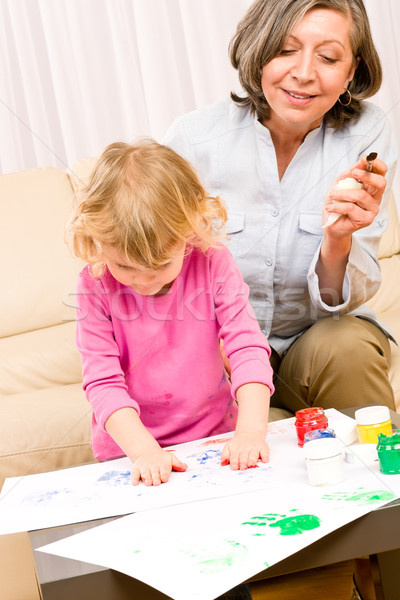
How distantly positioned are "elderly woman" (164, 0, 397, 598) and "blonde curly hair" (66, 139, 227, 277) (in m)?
0.29

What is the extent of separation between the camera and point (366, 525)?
2.30 ft

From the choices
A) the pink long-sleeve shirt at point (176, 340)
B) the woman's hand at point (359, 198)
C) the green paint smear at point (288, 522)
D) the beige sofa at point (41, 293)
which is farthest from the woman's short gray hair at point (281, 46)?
the green paint smear at point (288, 522)

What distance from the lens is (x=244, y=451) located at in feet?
3.11

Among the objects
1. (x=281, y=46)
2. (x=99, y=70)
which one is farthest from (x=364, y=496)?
(x=99, y=70)

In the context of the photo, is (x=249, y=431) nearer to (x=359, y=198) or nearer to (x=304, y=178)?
(x=359, y=198)

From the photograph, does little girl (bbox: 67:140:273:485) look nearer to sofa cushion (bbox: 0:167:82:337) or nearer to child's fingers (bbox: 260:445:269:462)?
child's fingers (bbox: 260:445:269:462)

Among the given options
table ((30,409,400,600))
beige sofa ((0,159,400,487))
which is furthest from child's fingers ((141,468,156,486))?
beige sofa ((0,159,400,487))

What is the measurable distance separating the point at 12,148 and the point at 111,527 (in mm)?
2094

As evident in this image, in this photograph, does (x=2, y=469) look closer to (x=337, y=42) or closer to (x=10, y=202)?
(x=10, y=202)

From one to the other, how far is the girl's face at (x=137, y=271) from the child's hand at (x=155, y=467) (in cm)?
27

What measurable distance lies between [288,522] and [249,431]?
0.31m

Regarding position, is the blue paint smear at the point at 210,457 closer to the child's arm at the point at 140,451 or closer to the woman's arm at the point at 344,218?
the child's arm at the point at 140,451

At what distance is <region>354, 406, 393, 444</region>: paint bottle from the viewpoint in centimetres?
92

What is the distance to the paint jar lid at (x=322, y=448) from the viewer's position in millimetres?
805
